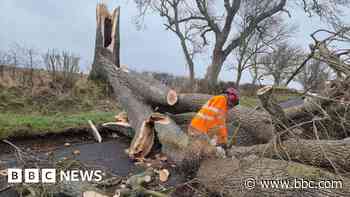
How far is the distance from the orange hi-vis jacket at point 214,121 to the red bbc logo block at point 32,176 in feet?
5.77

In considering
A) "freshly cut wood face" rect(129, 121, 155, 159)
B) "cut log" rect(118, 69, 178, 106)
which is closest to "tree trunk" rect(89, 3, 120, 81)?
"cut log" rect(118, 69, 178, 106)

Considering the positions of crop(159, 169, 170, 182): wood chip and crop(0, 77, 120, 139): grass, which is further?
crop(0, 77, 120, 139): grass

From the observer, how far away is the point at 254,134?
442 centimetres

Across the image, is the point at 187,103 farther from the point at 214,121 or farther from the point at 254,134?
the point at 214,121

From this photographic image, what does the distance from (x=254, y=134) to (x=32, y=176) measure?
3.08m

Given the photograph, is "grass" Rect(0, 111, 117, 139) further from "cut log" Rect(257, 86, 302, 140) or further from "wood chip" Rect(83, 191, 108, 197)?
"cut log" Rect(257, 86, 302, 140)

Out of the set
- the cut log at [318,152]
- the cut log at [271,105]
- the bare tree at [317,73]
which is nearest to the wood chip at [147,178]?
the cut log at [318,152]

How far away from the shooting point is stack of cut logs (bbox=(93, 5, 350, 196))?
2475 mm

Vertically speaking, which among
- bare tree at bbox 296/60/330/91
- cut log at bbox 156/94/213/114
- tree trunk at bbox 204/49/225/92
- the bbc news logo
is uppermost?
tree trunk at bbox 204/49/225/92

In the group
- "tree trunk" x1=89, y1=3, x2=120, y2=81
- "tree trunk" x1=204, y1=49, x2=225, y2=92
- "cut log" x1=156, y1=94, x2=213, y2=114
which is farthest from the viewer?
"tree trunk" x1=204, y1=49, x2=225, y2=92

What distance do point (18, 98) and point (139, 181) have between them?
17.7ft

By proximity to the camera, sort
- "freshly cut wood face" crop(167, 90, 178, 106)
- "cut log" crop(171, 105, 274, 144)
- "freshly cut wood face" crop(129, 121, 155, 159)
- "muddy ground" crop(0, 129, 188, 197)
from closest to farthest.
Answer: "muddy ground" crop(0, 129, 188, 197) < "cut log" crop(171, 105, 274, 144) < "freshly cut wood face" crop(129, 121, 155, 159) < "freshly cut wood face" crop(167, 90, 178, 106)

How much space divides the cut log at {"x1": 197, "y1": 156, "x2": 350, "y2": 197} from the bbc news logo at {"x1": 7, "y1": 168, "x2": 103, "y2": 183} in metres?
1.36

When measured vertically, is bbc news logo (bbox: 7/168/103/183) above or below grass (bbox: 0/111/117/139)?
below
